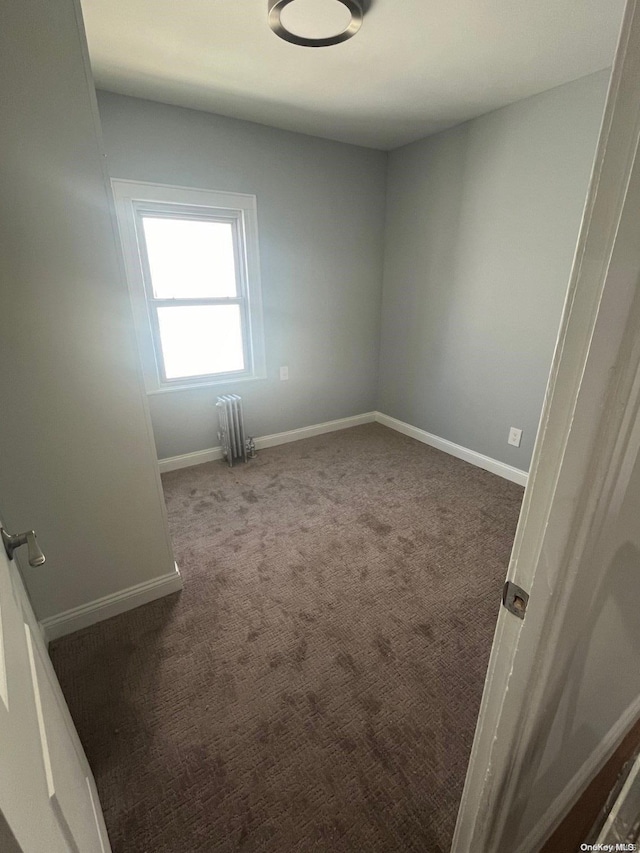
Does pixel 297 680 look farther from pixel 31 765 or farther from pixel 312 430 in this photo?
pixel 312 430

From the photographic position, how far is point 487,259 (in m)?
2.72

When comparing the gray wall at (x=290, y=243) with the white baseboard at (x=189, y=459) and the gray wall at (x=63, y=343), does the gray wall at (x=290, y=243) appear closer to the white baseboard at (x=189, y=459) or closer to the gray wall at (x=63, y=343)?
the white baseboard at (x=189, y=459)

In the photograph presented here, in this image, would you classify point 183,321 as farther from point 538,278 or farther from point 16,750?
point 16,750

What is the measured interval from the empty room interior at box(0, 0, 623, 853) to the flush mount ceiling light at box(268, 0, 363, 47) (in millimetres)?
15

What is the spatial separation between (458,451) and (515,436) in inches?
20.8

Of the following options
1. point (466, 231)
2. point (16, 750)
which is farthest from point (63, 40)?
point (466, 231)

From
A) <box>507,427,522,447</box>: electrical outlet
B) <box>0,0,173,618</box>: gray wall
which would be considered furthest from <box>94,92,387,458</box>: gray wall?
<box>507,427,522,447</box>: electrical outlet

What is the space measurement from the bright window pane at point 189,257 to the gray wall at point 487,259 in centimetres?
153

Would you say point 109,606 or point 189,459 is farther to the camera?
point 189,459

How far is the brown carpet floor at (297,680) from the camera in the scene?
107cm

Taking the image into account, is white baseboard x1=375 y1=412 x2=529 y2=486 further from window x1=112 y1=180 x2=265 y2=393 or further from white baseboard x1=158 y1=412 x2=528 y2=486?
window x1=112 y1=180 x2=265 y2=393

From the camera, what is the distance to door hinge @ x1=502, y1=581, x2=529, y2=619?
0.59 m

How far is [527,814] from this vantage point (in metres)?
0.87

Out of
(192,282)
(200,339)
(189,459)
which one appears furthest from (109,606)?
(192,282)
